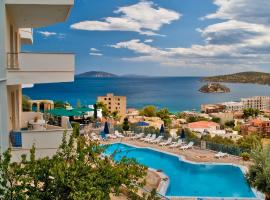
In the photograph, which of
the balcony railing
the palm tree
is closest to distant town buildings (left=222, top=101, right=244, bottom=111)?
the palm tree

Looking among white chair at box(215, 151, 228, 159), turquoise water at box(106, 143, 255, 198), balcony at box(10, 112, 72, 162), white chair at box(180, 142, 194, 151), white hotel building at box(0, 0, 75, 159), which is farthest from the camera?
white chair at box(180, 142, 194, 151)

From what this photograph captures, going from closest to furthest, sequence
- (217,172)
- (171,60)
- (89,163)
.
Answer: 1. (89,163)
2. (217,172)
3. (171,60)

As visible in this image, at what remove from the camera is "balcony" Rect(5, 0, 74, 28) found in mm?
8016

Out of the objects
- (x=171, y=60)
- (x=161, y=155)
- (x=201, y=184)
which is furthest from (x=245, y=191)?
(x=171, y=60)

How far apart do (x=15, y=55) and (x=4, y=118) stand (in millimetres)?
1435

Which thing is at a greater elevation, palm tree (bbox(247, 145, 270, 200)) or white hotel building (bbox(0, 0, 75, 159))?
white hotel building (bbox(0, 0, 75, 159))

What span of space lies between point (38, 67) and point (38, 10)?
53.8 inches

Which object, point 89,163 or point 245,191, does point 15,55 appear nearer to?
point 89,163

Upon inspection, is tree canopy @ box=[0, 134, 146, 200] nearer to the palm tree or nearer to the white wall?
the white wall

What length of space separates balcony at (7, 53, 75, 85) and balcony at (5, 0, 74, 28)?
3.47 ft

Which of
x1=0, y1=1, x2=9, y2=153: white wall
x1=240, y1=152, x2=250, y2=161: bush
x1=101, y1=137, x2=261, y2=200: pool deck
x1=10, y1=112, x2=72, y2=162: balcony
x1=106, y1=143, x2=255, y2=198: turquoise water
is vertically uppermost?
x1=0, y1=1, x2=9, y2=153: white wall

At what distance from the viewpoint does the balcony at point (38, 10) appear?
802 cm

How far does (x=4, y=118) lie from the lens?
8.01m

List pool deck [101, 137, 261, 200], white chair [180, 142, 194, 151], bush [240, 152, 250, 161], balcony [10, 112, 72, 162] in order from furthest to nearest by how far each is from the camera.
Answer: white chair [180, 142, 194, 151], pool deck [101, 137, 261, 200], bush [240, 152, 250, 161], balcony [10, 112, 72, 162]
